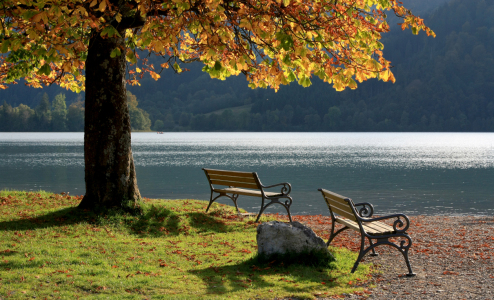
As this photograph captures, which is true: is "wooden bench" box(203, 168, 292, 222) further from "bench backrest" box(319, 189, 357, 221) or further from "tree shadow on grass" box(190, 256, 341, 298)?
"tree shadow on grass" box(190, 256, 341, 298)

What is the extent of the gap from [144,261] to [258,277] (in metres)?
1.89

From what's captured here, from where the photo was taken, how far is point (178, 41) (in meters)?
8.65

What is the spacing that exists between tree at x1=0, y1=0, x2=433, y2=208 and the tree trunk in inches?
0.9

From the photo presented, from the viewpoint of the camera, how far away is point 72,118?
18375cm

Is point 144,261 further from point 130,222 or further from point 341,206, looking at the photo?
A: point 341,206

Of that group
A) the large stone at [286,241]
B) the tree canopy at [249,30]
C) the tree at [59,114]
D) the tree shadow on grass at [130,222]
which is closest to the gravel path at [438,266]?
the large stone at [286,241]

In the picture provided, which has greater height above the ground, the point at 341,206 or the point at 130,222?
the point at 341,206

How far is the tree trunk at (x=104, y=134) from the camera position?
1005 centimetres

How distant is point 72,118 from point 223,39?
190 meters

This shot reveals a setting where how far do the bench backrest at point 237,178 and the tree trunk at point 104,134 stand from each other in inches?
108

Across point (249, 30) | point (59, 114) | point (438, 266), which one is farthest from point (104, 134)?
point (59, 114)

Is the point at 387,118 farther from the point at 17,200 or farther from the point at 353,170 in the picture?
the point at 17,200

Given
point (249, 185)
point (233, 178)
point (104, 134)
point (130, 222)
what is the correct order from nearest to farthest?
1. point (130, 222)
2. point (104, 134)
3. point (249, 185)
4. point (233, 178)

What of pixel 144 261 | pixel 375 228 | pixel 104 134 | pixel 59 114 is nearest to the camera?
pixel 144 261
